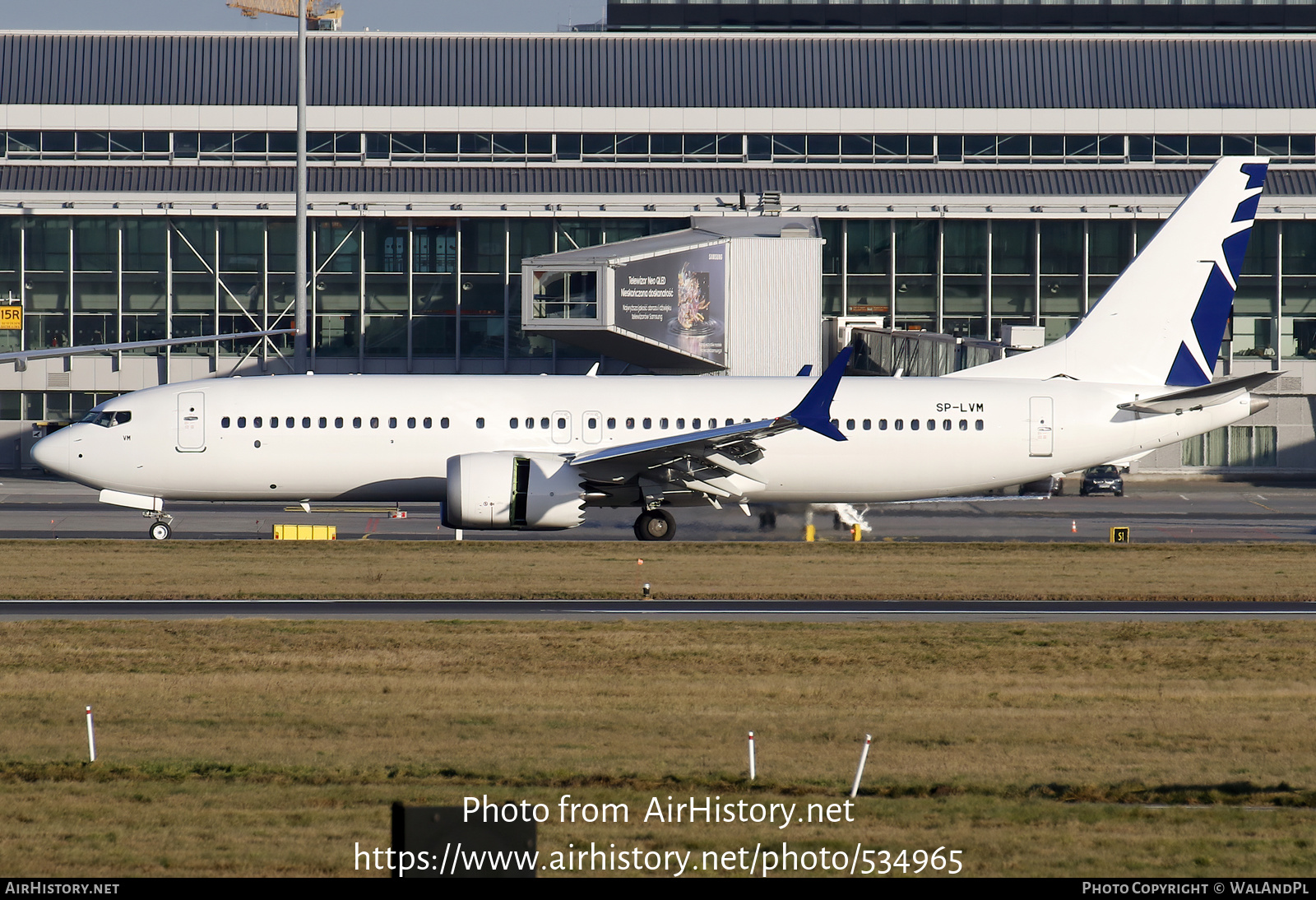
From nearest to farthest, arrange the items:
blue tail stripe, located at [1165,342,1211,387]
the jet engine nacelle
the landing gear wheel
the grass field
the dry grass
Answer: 1. the grass field
2. the dry grass
3. the jet engine nacelle
4. the landing gear wheel
5. blue tail stripe, located at [1165,342,1211,387]

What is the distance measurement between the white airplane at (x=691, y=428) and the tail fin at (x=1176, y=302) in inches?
1.9

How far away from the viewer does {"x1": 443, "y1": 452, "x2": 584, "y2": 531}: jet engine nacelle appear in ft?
105

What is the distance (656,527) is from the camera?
112 feet

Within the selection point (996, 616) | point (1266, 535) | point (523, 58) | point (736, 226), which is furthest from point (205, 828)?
point (523, 58)

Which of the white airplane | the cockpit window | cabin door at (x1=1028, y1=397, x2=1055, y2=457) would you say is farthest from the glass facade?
cabin door at (x1=1028, y1=397, x2=1055, y2=457)

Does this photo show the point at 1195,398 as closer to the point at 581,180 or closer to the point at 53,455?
the point at 53,455

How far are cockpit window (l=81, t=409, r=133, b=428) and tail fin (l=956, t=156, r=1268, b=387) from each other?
23.0m

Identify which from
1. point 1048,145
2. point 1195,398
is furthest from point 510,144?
point 1195,398

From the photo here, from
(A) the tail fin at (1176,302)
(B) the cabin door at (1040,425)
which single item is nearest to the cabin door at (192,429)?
(B) the cabin door at (1040,425)

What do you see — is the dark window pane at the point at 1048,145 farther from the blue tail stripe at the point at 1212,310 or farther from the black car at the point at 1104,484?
the blue tail stripe at the point at 1212,310

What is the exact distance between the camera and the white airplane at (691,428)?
1314 inches

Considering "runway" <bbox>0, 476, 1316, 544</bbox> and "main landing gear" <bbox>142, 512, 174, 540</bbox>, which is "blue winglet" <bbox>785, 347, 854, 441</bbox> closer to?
"runway" <bbox>0, 476, 1316, 544</bbox>

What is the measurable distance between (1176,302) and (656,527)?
49.4 ft

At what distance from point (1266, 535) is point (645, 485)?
1824cm
